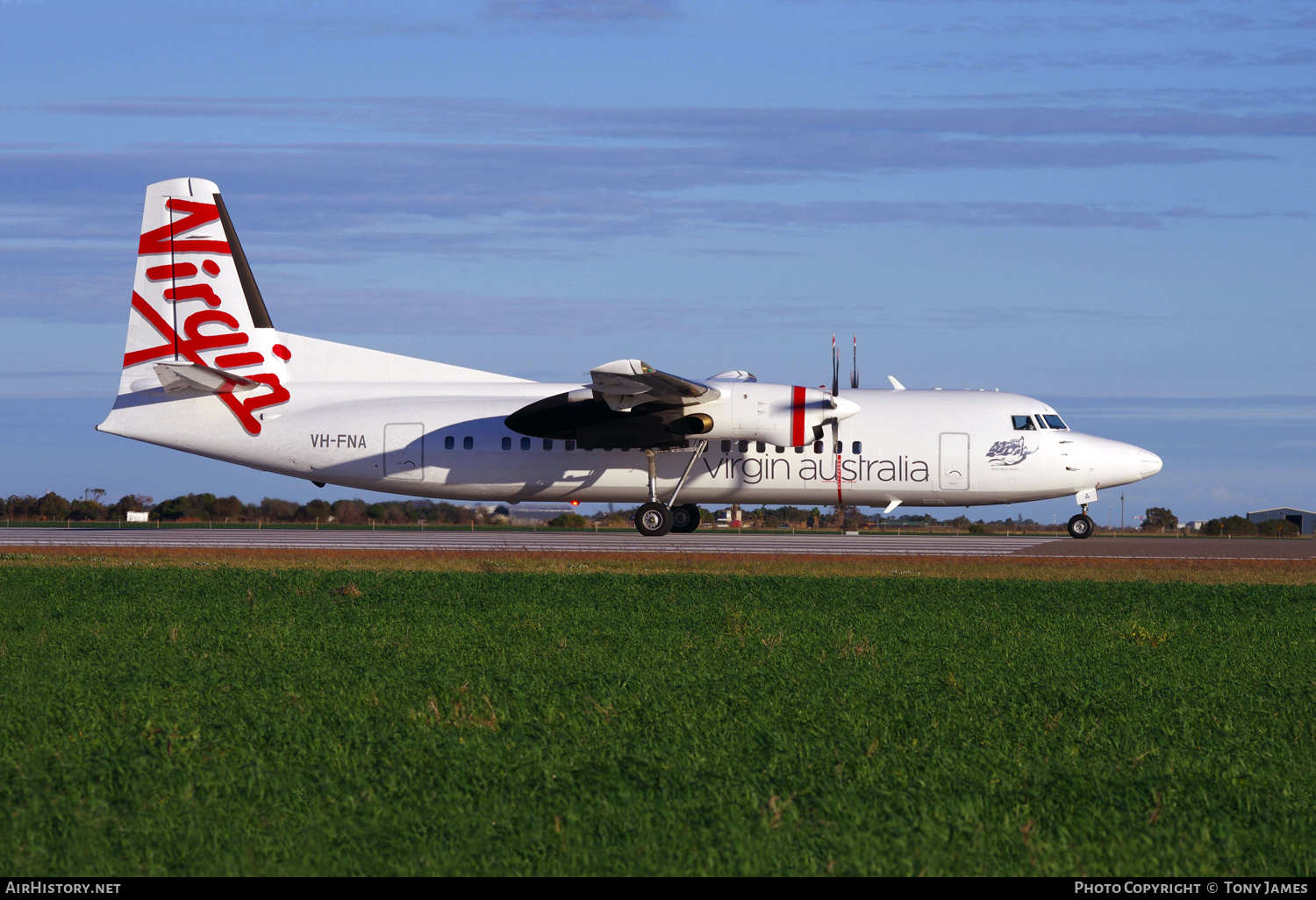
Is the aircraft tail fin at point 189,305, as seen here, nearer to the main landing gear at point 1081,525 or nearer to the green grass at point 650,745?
Answer: the green grass at point 650,745

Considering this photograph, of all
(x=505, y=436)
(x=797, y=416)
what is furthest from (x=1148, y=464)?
(x=505, y=436)

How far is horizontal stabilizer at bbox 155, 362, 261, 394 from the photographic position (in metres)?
27.3

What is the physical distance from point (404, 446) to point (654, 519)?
6.73 meters

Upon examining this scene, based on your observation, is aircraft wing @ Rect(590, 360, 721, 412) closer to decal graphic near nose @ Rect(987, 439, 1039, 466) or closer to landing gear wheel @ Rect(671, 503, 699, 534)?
landing gear wheel @ Rect(671, 503, 699, 534)

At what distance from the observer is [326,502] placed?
5219 cm

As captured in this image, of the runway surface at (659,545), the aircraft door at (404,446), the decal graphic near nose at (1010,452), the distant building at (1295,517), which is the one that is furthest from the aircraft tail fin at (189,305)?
the distant building at (1295,517)

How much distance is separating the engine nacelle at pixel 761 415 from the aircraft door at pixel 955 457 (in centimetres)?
340

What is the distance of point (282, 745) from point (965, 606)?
10.3 m

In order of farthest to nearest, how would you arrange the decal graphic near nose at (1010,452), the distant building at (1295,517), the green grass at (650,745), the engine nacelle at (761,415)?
the distant building at (1295,517) → the decal graphic near nose at (1010,452) → the engine nacelle at (761,415) → the green grass at (650,745)

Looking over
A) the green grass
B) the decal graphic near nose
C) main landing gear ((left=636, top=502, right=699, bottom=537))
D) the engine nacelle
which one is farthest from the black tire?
the green grass

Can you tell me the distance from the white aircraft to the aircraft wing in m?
0.69

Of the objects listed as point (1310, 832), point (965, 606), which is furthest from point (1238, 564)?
point (1310, 832)

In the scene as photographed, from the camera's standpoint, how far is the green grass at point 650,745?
16.1ft
